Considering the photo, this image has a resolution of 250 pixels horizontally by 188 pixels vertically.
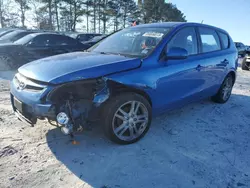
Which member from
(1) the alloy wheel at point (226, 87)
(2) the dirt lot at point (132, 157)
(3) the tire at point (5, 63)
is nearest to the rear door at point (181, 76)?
(2) the dirt lot at point (132, 157)

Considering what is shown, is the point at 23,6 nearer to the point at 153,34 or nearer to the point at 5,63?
the point at 5,63

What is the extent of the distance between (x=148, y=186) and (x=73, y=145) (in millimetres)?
1237

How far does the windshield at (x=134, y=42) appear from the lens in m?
3.46

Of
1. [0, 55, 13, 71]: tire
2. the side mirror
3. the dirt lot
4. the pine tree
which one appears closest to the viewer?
the dirt lot

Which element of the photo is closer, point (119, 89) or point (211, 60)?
point (119, 89)

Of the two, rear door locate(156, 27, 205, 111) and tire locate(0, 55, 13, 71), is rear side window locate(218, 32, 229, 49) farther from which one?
tire locate(0, 55, 13, 71)

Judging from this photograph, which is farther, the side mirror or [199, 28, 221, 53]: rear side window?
[199, 28, 221, 53]: rear side window

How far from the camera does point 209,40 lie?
4.48 metres

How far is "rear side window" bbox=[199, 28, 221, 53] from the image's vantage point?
13.9 ft

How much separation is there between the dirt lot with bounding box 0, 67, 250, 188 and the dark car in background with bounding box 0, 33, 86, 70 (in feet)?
17.0

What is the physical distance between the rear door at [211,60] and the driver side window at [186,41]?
0.21m

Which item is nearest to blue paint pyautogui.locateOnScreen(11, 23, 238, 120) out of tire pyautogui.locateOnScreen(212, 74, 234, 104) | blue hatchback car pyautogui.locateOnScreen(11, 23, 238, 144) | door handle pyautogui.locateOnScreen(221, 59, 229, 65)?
blue hatchback car pyautogui.locateOnScreen(11, 23, 238, 144)

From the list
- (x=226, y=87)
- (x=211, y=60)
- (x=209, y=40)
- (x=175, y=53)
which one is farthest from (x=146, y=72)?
(x=226, y=87)

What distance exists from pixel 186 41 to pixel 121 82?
5.34 ft
